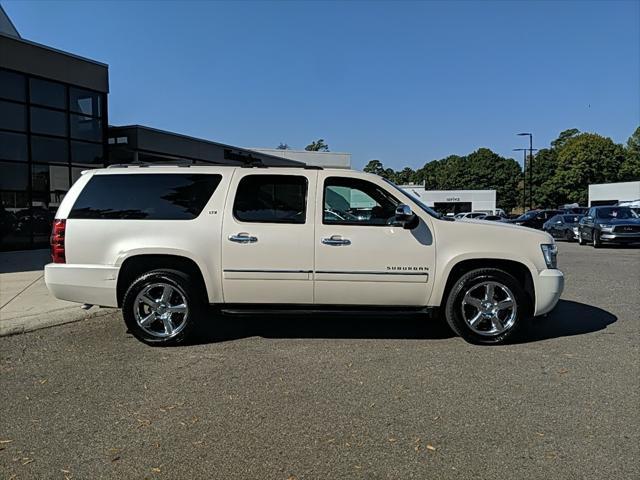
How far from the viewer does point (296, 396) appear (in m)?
4.48

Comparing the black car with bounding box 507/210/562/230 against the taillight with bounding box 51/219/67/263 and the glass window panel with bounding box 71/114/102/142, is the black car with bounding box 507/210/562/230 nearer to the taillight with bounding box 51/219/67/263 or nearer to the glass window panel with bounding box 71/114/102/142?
the glass window panel with bounding box 71/114/102/142

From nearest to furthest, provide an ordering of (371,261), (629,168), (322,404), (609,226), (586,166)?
(322,404) < (371,261) < (609,226) < (586,166) < (629,168)

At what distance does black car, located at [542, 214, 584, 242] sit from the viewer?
84.3 feet

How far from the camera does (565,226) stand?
87.2ft

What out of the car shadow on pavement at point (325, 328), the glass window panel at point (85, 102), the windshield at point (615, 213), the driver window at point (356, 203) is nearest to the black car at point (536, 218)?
the windshield at point (615, 213)

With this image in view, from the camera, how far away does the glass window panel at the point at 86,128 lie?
1784cm

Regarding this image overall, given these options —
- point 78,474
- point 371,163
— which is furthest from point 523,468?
point 371,163

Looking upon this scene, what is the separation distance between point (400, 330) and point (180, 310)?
262cm

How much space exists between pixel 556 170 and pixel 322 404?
324 ft

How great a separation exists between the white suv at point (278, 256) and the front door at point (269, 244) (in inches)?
0.4

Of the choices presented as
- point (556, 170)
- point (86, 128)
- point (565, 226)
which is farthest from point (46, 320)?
point (556, 170)

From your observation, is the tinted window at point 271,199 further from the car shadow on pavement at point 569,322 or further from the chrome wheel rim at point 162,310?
the car shadow on pavement at point 569,322

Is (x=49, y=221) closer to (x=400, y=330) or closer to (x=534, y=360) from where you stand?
(x=400, y=330)

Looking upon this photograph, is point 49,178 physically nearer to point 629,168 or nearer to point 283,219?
point 283,219
